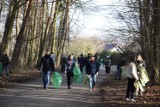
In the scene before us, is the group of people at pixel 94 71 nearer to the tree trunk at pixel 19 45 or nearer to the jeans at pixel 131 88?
the jeans at pixel 131 88

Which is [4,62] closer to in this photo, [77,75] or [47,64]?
[77,75]

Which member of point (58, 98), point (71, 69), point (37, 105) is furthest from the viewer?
point (71, 69)

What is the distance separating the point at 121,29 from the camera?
2553 centimetres

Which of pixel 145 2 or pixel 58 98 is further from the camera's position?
pixel 145 2

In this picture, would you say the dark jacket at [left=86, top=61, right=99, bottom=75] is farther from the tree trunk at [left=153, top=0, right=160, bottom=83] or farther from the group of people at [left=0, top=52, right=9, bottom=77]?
the group of people at [left=0, top=52, right=9, bottom=77]

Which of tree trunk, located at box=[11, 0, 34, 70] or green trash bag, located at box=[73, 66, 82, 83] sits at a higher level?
tree trunk, located at box=[11, 0, 34, 70]

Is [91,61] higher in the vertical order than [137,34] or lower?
lower

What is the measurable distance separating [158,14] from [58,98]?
683 cm

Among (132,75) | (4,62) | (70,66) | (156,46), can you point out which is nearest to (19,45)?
(4,62)

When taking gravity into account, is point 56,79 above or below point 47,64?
below

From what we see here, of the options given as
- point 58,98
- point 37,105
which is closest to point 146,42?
point 58,98

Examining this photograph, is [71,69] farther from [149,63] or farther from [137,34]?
[137,34]

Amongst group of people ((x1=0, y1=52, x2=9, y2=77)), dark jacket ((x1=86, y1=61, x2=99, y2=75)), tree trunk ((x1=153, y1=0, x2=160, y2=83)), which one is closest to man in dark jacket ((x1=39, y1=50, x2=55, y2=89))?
dark jacket ((x1=86, y1=61, x2=99, y2=75))

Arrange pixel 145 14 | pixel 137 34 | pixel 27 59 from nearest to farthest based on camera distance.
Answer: pixel 145 14, pixel 137 34, pixel 27 59
